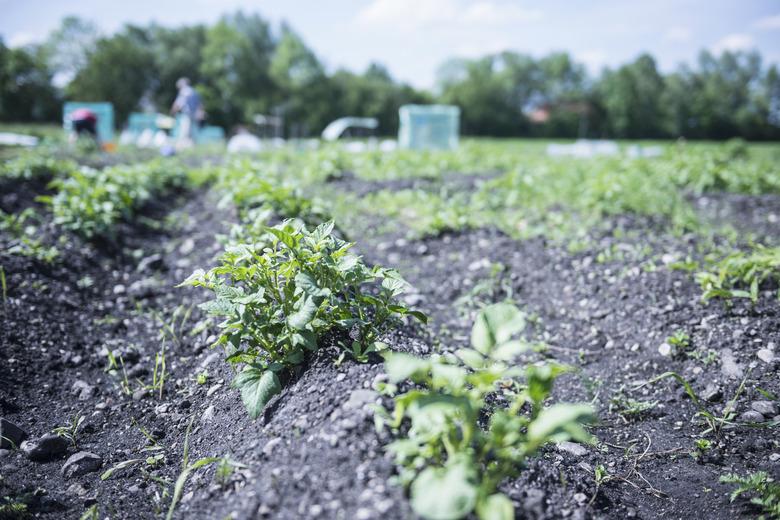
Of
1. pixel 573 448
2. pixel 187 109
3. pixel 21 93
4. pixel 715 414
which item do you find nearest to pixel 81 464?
pixel 573 448

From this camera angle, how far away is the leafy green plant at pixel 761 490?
169cm

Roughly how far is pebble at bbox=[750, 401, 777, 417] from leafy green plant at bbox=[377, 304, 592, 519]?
1432mm

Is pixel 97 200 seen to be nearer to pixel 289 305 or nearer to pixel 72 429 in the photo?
pixel 72 429

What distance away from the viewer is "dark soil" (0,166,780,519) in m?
1.62

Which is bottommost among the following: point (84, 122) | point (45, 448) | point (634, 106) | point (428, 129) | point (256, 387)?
point (45, 448)

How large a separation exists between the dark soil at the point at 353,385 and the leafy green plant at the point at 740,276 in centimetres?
12

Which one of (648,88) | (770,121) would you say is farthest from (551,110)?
(770,121)

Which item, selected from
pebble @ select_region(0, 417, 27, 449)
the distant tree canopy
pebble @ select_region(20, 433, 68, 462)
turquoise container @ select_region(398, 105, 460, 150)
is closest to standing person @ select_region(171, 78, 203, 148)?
turquoise container @ select_region(398, 105, 460, 150)

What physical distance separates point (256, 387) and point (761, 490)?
1849mm

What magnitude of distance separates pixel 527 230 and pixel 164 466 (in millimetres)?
3620

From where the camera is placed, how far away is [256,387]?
182cm

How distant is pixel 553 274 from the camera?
12.7 ft

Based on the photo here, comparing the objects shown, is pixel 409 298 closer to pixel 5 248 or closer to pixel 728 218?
pixel 5 248

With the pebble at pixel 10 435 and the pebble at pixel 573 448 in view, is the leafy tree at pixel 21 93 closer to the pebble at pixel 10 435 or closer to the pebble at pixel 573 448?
the pebble at pixel 10 435
